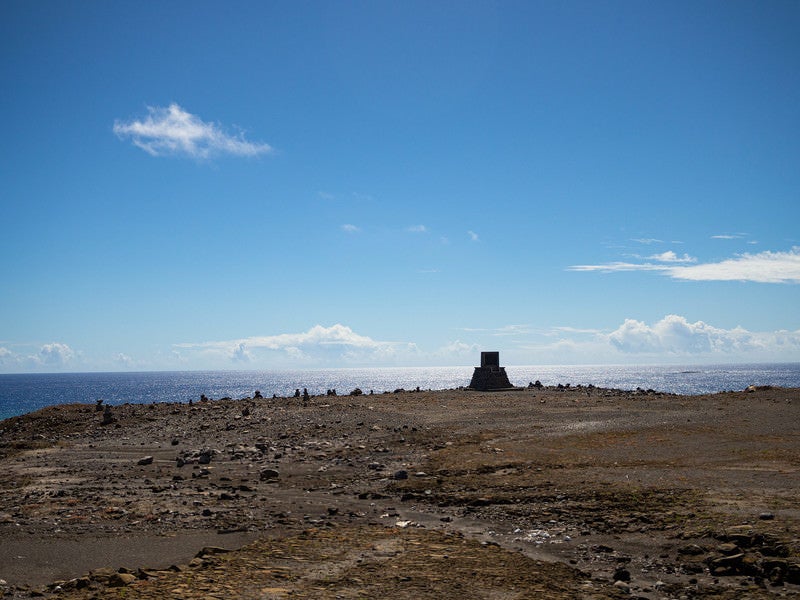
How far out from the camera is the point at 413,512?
39.6ft

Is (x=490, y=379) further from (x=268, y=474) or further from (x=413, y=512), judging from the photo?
(x=413, y=512)

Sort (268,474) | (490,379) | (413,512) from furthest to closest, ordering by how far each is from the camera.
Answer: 1. (490,379)
2. (268,474)
3. (413,512)

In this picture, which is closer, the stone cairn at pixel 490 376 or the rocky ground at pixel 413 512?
the rocky ground at pixel 413 512

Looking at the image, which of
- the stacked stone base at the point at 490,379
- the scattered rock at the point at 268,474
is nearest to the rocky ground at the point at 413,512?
the scattered rock at the point at 268,474

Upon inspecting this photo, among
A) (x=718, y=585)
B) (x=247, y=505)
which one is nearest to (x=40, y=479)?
(x=247, y=505)

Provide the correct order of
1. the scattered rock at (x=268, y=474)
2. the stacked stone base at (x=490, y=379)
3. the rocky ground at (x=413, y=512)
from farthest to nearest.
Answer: the stacked stone base at (x=490, y=379) < the scattered rock at (x=268, y=474) < the rocky ground at (x=413, y=512)

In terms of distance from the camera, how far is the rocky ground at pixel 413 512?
7938 millimetres

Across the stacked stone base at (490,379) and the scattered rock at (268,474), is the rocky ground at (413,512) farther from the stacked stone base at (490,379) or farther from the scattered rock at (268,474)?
the stacked stone base at (490,379)

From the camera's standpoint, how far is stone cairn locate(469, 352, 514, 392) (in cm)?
4538

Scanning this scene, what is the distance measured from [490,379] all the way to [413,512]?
34203mm

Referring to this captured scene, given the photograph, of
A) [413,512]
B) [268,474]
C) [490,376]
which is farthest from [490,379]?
[413,512]

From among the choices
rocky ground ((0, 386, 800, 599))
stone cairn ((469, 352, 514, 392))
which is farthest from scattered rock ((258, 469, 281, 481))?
stone cairn ((469, 352, 514, 392))

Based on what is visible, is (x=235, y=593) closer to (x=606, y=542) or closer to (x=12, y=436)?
(x=606, y=542)

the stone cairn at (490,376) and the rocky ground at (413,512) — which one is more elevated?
the stone cairn at (490,376)
